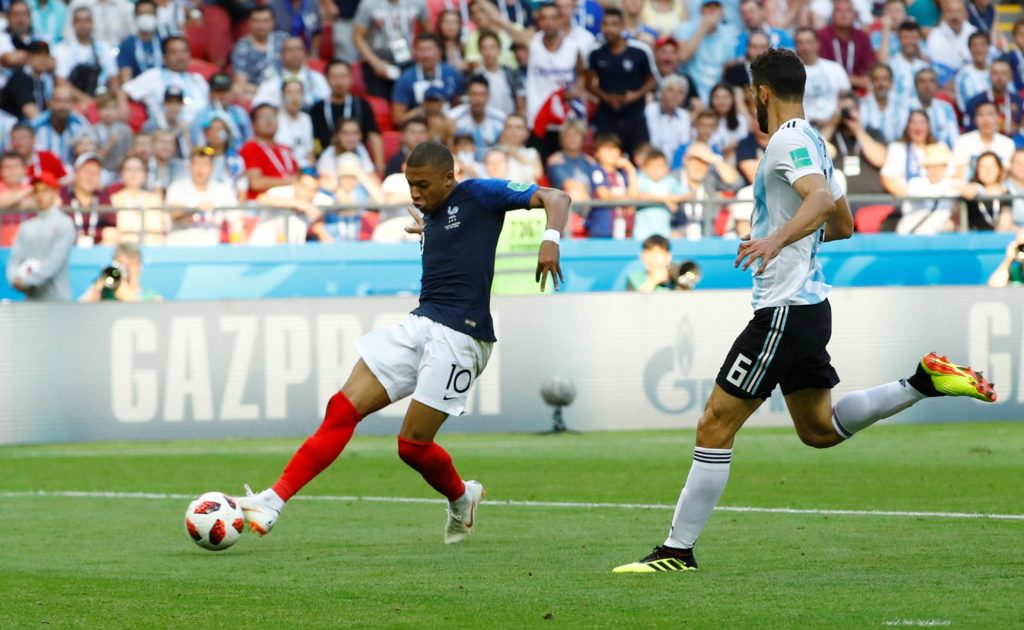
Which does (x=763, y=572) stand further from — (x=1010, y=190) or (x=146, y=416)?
(x=1010, y=190)

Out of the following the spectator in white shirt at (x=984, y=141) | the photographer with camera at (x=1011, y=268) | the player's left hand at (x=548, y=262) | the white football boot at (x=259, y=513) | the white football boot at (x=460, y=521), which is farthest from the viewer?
the spectator in white shirt at (x=984, y=141)

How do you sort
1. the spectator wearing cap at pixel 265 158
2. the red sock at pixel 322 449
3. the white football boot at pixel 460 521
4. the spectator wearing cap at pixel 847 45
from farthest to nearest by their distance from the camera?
the spectator wearing cap at pixel 847 45 → the spectator wearing cap at pixel 265 158 → the white football boot at pixel 460 521 → the red sock at pixel 322 449

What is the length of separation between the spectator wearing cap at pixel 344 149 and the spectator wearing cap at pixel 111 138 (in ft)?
7.64

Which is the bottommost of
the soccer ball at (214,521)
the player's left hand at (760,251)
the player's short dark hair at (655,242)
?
the soccer ball at (214,521)

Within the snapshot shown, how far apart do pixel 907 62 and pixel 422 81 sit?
20.5 feet

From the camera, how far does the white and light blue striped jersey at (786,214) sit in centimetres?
704

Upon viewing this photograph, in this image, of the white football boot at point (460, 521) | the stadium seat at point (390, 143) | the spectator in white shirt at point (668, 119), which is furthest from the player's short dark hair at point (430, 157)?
the spectator in white shirt at point (668, 119)

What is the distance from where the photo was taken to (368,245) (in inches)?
669

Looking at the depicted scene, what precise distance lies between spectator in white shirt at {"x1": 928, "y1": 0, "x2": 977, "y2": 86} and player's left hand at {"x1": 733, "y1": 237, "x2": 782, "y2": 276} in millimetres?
16369

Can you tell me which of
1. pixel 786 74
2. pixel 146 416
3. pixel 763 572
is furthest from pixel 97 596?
pixel 146 416

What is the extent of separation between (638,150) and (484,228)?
11.6m

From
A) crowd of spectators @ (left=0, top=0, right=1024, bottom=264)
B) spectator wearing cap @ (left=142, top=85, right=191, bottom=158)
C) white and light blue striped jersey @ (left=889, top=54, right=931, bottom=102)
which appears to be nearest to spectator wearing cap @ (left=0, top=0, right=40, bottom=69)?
crowd of spectators @ (left=0, top=0, right=1024, bottom=264)

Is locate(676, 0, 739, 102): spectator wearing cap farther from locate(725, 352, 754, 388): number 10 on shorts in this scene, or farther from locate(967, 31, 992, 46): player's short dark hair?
locate(725, 352, 754, 388): number 10 on shorts

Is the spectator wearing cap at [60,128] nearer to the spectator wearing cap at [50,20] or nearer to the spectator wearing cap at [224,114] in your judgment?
the spectator wearing cap at [224,114]
